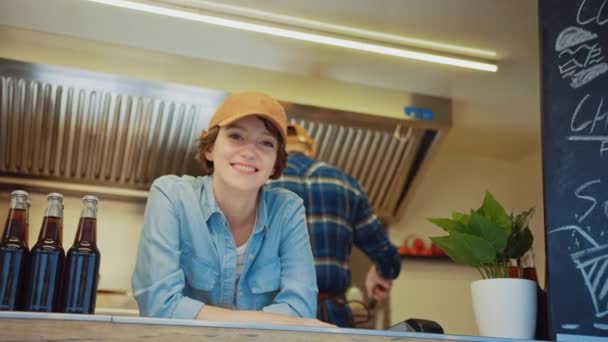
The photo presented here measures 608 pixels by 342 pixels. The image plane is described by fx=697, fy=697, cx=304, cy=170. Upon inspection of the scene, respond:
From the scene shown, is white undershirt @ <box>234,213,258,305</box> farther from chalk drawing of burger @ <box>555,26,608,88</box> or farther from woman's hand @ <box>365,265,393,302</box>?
woman's hand @ <box>365,265,393,302</box>

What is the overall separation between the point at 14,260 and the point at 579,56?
3.92ft

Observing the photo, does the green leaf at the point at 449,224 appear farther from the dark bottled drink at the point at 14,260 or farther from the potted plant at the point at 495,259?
the dark bottled drink at the point at 14,260

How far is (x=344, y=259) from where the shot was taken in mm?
2695

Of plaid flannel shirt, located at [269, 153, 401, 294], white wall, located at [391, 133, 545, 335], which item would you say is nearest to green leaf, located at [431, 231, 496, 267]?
plaid flannel shirt, located at [269, 153, 401, 294]

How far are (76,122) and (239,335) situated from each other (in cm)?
235

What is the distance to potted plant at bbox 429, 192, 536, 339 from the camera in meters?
1.44

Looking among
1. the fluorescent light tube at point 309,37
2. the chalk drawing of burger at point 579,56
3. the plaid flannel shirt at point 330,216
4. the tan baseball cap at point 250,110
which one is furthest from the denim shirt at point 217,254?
the fluorescent light tube at point 309,37

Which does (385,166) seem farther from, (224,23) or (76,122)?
(76,122)

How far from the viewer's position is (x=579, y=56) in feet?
4.90

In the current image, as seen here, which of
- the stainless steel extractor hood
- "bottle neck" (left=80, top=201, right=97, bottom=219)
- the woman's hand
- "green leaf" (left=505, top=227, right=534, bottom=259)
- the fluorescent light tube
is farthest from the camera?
the stainless steel extractor hood

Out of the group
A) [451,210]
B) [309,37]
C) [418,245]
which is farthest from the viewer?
[451,210]

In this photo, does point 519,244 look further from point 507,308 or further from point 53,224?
point 53,224

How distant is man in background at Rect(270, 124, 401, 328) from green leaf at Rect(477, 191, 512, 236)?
Result: 1113 mm

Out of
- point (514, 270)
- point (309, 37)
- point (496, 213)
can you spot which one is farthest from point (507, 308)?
point (309, 37)
